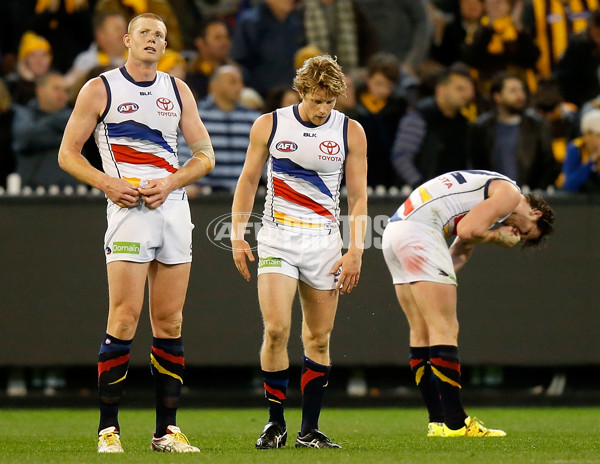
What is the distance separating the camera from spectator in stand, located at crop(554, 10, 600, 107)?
13.1 meters

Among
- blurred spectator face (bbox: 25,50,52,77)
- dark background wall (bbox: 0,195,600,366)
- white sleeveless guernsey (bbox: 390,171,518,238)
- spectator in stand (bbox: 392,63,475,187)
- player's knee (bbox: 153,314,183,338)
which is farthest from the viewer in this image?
blurred spectator face (bbox: 25,50,52,77)

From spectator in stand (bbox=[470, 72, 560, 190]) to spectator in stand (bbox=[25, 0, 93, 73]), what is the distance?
16.0 ft

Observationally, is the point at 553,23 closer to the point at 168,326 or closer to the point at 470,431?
the point at 470,431

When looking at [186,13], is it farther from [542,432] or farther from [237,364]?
[542,432]

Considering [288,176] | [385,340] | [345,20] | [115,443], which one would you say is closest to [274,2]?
[345,20]

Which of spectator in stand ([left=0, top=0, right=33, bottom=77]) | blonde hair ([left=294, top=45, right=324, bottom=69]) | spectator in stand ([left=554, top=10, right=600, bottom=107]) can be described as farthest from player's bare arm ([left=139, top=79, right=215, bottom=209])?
spectator in stand ([left=554, top=10, right=600, bottom=107])

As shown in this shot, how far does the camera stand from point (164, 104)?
6688 mm

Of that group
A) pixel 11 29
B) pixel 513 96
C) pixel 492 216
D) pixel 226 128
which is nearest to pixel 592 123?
pixel 513 96

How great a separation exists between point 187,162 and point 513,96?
17.6 feet

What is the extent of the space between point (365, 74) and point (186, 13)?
3.01 m

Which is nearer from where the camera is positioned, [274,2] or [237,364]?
[237,364]

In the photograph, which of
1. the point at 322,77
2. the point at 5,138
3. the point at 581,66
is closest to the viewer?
the point at 322,77

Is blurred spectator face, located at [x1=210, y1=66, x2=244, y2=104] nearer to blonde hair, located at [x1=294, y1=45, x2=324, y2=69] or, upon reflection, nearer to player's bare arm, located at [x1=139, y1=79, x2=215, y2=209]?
blonde hair, located at [x1=294, y1=45, x2=324, y2=69]

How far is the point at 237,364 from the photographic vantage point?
10.5 metres
